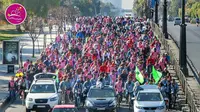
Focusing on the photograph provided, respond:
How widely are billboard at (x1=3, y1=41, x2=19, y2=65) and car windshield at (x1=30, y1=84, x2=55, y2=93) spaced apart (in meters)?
5.97

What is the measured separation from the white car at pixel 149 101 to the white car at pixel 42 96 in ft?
12.6

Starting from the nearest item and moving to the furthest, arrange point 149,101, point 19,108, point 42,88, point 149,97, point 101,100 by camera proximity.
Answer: point 149,101, point 149,97, point 101,100, point 42,88, point 19,108

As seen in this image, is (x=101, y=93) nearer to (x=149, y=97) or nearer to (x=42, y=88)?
(x=149, y=97)

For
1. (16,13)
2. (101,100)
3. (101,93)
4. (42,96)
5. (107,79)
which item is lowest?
(101,100)

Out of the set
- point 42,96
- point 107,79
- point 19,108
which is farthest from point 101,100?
point 19,108

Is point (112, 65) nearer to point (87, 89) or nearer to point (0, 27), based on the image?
point (87, 89)

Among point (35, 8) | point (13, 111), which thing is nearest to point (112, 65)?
point (13, 111)

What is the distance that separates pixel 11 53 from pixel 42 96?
7889 mm

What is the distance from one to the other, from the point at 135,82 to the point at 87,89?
2.29 metres

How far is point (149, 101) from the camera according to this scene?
2686 centimetres

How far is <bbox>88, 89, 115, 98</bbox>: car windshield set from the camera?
28.1 meters

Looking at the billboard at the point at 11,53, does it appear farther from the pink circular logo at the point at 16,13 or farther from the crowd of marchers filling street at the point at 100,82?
the pink circular logo at the point at 16,13

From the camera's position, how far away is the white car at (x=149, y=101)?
26.3 metres

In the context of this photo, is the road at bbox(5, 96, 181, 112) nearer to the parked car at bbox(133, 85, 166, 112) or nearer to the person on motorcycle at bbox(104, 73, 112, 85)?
the person on motorcycle at bbox(104, 73, 112, 85)
